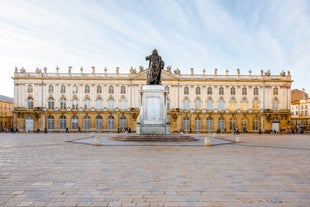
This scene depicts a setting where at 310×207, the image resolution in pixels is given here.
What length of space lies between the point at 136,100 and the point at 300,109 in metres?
50.3

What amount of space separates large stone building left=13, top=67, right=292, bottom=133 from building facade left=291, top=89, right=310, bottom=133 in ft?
50.1

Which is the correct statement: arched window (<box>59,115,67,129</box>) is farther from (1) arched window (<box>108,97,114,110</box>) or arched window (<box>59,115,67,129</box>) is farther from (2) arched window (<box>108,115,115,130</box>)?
(1) arched window (<box>108,97,114,110</box>)

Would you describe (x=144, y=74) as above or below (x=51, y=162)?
above

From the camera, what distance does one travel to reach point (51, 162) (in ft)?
39.2

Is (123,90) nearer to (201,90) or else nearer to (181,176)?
(201,90)

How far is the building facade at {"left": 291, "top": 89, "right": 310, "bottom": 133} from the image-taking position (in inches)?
2835

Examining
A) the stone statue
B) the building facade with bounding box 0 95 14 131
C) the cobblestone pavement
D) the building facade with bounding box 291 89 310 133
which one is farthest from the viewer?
the building facade with bounding box 0 95 14 131

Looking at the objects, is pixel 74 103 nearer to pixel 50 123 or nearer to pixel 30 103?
pixel 50 123

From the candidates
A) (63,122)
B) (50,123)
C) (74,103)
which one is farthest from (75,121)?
(50,123)

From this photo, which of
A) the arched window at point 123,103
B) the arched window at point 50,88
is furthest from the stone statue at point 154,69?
the arched window at point 50,88

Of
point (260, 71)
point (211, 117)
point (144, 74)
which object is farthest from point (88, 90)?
point (260, 71)

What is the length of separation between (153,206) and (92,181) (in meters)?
2.84

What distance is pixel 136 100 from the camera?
59344 mm

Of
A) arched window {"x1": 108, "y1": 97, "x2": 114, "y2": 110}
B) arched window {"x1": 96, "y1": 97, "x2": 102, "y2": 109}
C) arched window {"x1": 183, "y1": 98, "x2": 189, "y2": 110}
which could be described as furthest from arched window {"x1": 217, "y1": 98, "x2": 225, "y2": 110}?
arched window {"x1": 96, "y1": 97, "x2": 102, "y2": 109}
